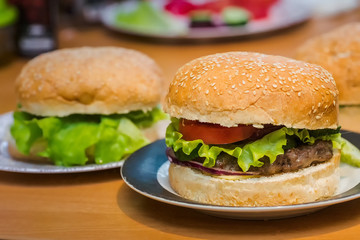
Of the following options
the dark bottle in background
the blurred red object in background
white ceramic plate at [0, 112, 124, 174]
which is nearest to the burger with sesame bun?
white ceramic plate at [0, 112, 124, 174]

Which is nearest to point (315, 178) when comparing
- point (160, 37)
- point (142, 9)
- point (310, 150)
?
point (310, 150)

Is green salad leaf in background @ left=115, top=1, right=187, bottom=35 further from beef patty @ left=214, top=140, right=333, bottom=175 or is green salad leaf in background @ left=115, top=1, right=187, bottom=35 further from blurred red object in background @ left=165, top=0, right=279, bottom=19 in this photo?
beef patty @ left=214, top=140, right=333, bottom=175

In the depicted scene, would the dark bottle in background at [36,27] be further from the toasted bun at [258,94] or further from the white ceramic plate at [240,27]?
the toasted bun at [258,94]

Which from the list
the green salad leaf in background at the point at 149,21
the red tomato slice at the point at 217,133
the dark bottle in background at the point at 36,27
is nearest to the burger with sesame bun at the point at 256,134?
the red tomato slice at the point at 217,133

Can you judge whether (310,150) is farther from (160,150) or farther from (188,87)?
(160,150)

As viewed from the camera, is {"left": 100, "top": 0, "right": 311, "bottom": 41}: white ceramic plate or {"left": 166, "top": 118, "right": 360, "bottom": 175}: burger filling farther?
{"left": 100, "top": 0, "right": 311, "bottom": 41}: white ceramic plate
